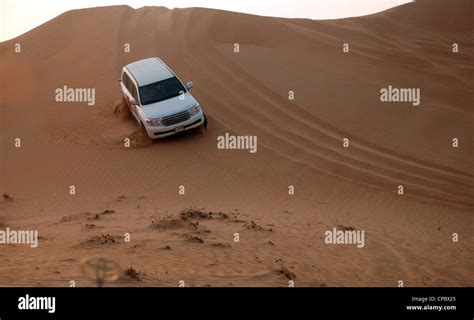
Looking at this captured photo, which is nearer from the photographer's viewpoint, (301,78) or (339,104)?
(339,104)

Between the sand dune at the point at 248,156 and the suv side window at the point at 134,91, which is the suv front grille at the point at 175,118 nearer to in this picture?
the sand dune at the point at 248,156

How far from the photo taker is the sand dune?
10.7 meters

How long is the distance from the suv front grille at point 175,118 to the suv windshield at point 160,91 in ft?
2.67

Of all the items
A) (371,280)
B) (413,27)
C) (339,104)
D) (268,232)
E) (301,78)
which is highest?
(413,27)

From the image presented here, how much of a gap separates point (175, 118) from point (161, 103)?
2.28 feet

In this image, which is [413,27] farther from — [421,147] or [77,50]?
[77,50]

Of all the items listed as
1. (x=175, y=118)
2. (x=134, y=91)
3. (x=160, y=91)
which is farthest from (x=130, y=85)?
(x=175, y=118)

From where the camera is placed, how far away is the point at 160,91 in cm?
1767

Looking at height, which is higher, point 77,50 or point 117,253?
point 77,50

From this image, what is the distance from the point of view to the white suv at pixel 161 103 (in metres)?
17.0
